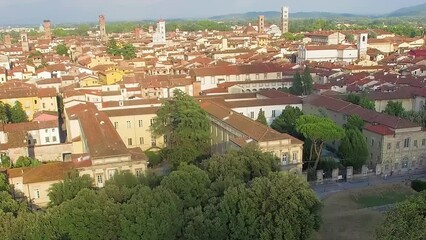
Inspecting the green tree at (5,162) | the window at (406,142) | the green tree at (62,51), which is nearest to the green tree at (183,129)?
the green tree at (5,162)

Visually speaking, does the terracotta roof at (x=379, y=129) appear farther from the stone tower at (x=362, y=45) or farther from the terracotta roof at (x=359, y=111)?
the stone tower at (x=362, y=45)

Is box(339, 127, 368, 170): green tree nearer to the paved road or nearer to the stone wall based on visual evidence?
the paved road

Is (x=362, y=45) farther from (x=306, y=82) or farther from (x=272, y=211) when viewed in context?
(x=272, y=211)

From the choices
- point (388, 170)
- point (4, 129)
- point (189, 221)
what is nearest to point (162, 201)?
point (189, 221)

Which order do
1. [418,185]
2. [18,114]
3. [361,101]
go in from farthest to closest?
[18,114], [361,101], [418,185]

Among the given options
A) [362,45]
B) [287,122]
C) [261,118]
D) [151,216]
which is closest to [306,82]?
[287,122]

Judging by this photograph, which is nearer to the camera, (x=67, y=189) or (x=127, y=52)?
(x=67, y=189)

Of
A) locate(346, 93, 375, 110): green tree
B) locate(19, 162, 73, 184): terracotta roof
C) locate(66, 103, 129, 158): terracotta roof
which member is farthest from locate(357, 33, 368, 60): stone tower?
locate(19, 162, 73, 184): terracotta roof
